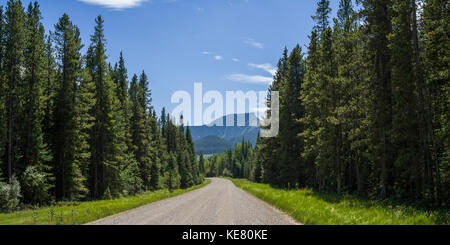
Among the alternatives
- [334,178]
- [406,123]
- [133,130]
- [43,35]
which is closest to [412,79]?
[406,123]

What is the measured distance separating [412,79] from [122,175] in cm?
3077

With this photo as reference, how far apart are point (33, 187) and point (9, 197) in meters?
2.66

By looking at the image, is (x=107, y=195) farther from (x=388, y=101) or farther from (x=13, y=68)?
(x=388, y=101)

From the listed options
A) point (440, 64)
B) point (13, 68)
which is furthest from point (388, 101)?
point (13, 68)

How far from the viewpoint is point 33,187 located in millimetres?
24094

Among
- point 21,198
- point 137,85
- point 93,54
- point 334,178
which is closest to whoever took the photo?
point 21,198

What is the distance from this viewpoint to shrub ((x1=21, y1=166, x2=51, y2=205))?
23.9 meters

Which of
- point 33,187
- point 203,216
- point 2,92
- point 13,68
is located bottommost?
point 33,187

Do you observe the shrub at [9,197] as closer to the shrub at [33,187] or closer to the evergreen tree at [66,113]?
the shrub at [33,187]

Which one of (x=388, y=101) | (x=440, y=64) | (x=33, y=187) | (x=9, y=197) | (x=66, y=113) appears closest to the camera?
(x=440, y=64)

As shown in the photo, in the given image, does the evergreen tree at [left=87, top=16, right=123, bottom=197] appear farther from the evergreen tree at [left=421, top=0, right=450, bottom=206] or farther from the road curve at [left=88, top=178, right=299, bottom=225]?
the evergreen tree at [left=421, top=0, right=450, bottom=206]

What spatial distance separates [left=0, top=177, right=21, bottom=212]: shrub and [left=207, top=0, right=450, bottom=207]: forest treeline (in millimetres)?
23840

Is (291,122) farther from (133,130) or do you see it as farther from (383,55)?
(133,130)

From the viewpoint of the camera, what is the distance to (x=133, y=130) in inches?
1816
